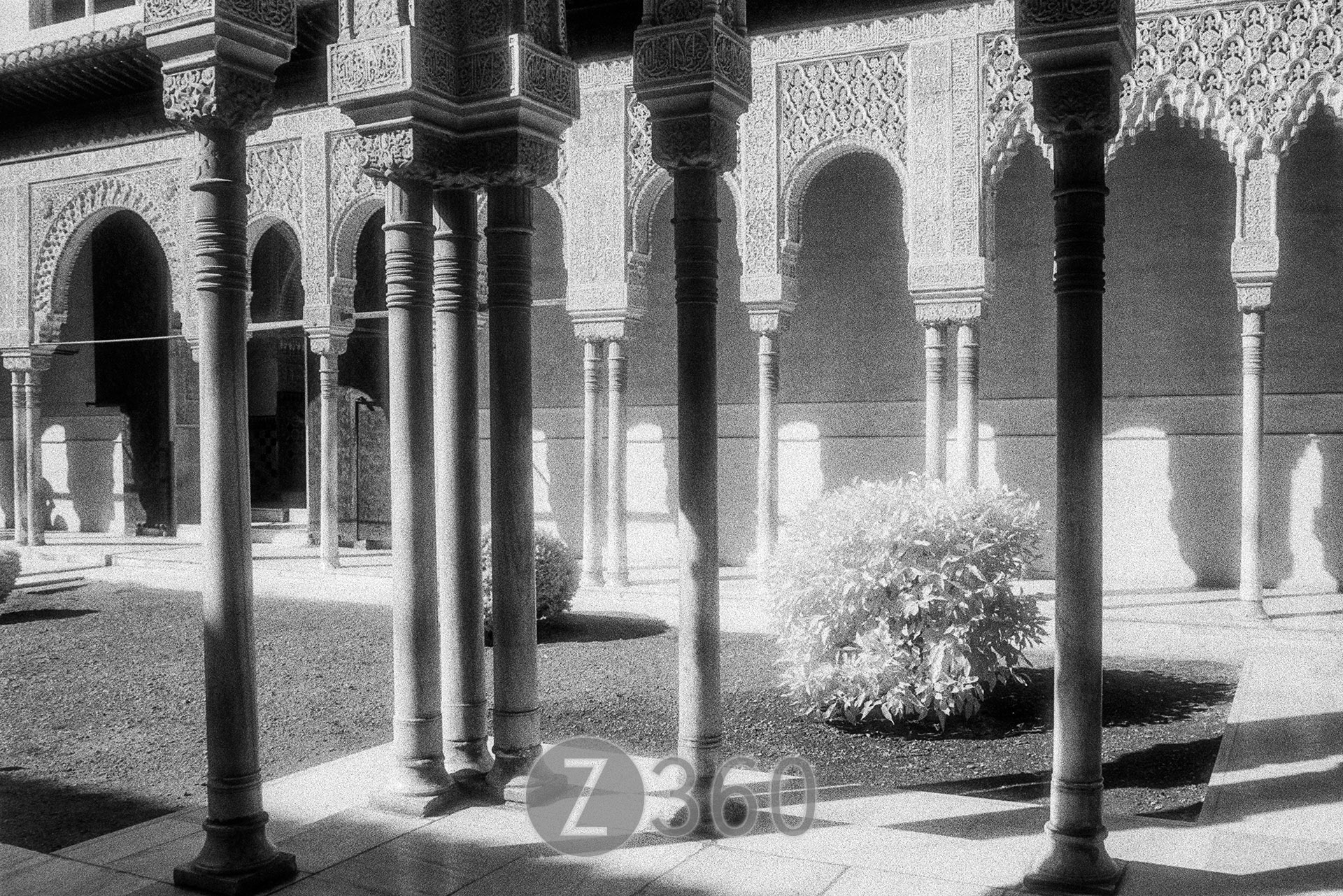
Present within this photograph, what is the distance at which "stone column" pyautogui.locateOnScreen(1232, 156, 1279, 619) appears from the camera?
31.4ft

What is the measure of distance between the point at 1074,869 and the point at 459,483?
2554 millimetres

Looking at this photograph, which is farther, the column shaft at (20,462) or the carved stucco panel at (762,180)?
the column shaft at (20,462)

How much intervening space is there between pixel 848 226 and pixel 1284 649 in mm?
6755

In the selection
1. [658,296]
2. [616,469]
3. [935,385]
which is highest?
[658,296]

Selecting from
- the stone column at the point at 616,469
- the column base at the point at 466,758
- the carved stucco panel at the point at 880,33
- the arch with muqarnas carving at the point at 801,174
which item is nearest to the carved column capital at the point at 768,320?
the arch with muqarnas carving at the point at 801,174

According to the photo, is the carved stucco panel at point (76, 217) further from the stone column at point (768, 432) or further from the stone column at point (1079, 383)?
the stone column at point (1079, 383)

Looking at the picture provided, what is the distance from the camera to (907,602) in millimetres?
6254

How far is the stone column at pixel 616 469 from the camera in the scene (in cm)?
1166

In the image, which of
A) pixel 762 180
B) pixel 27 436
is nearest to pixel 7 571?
pixel 27 436

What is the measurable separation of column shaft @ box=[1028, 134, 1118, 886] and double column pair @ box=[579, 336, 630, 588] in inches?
324

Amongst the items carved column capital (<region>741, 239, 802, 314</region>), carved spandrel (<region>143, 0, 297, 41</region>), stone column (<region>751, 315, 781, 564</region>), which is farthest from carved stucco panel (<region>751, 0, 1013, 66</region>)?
carved spandrel (<region>143, 0, 297, 41</region>)

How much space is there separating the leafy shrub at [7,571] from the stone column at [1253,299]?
10.9m

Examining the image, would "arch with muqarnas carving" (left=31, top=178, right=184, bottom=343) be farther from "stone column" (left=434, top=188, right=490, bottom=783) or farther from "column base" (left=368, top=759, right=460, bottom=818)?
"column base" (left=368, top=759, right=460, bottom=818)

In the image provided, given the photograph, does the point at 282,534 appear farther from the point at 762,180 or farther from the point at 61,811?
the point at 61,811
